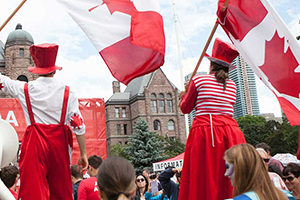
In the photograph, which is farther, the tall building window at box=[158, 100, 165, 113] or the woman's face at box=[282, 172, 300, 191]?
the tall building window at box=[158, 100, 165, 113]

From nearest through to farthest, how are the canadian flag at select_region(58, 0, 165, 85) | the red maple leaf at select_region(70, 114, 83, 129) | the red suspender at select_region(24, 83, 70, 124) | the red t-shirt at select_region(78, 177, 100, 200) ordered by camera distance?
the red suspender at select_region(24, 83, 70, 124)
the red maple leaf at select_region(70, 114, 83, 129)
the canadian flag at select_region(58, 0, 165, 85)
the red t-shirt at select_region(78, 177, 100, 200)

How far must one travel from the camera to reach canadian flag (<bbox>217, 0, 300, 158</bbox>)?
3.94m

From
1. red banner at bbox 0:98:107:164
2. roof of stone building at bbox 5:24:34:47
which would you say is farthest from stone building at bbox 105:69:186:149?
red banner at bbox 0:98:107:164

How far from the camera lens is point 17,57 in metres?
48.6

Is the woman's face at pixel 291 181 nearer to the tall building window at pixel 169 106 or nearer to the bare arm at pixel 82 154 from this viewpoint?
the bare arm at pixel 82 154

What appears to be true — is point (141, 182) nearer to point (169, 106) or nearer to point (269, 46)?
point (269, 46)

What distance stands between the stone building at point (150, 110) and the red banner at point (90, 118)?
49484 millimetres

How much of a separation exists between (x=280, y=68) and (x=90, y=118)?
544 inches

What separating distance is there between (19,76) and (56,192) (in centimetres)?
4621

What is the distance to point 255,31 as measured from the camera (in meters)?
4.18

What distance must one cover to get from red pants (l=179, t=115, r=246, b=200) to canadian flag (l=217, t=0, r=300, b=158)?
62cm

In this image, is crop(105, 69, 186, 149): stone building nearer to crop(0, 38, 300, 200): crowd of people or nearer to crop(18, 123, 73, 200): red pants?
crop(0, 38, 300, 200): crowd of people

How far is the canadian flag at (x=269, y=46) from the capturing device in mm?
3939

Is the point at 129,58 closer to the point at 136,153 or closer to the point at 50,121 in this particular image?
the point at 50,121
